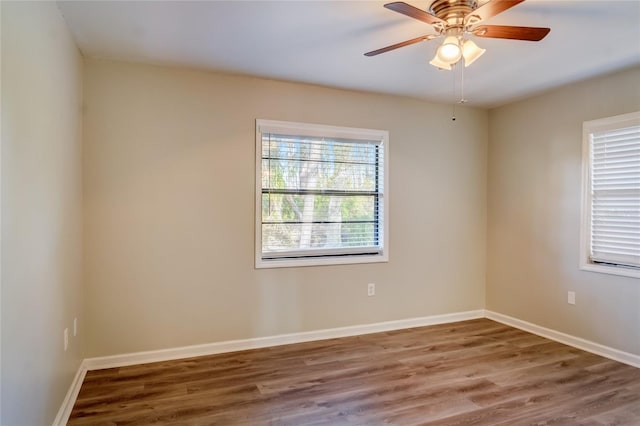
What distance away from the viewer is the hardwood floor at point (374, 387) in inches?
91.8

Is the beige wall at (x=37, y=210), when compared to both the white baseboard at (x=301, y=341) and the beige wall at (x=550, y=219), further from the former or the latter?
the beige wall at (x=550, y=219)

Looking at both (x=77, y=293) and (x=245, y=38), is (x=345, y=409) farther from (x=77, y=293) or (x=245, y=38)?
(x=245, y=38)

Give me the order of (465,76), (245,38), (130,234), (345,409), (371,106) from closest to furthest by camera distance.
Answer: (345,409)
(245,38)
(130,234)
(465,76)
(371,106)

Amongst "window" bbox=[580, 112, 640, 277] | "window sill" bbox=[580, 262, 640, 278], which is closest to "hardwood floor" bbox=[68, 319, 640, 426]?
"window sill" bbox=[580, 262, 640, 278]

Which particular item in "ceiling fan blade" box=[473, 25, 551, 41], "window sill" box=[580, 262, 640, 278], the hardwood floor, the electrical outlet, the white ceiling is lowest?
the hardwood floor

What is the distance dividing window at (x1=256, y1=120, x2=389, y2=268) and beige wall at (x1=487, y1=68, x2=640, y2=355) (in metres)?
1.44

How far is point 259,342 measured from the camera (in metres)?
3.47

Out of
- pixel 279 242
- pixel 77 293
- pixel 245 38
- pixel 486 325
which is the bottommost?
pixel 486 325

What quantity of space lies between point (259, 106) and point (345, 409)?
2538mm

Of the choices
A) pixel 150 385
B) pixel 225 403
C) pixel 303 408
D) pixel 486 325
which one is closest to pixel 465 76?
pixel 486 325

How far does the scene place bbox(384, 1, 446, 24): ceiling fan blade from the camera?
5.79ft

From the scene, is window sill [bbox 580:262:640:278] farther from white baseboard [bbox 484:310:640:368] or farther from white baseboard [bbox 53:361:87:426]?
white baseboard [bbox 53:361:87:426]

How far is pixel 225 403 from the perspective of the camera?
2.49m

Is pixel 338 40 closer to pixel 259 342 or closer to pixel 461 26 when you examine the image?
pixel 461 26
